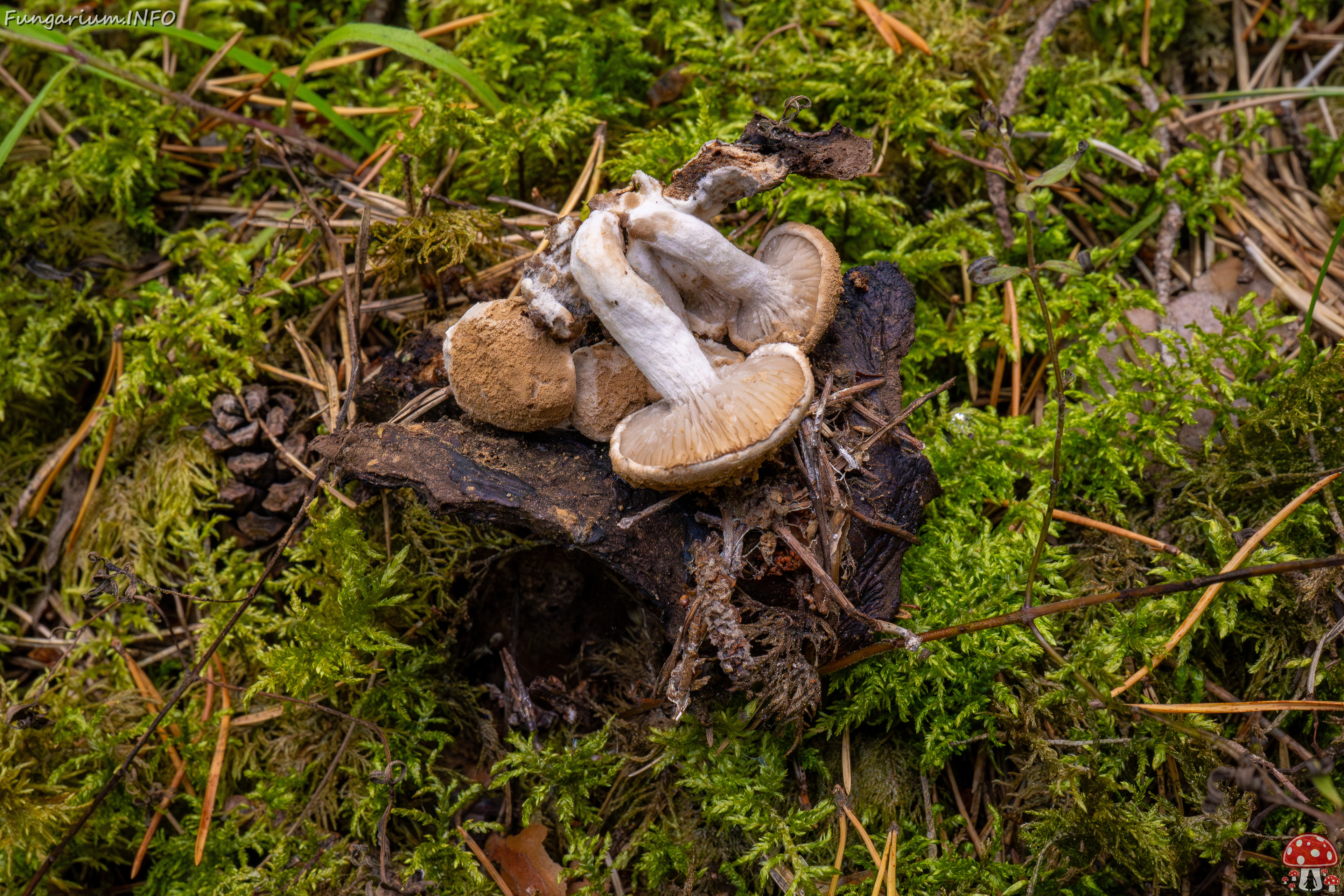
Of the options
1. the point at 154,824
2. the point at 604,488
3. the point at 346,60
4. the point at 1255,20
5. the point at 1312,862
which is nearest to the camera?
the point at 1312,862

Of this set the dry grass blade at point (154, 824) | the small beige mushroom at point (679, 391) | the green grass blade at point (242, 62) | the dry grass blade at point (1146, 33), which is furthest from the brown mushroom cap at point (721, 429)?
the dry grass blade at point (1146, 33)

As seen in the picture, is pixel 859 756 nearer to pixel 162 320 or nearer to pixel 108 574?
pixel 108 574

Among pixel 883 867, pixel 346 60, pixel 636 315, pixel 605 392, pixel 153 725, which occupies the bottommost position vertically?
pixel 883 867

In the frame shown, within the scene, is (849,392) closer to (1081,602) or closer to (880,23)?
(1081,602)

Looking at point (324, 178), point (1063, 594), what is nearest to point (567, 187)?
point (324, 178)

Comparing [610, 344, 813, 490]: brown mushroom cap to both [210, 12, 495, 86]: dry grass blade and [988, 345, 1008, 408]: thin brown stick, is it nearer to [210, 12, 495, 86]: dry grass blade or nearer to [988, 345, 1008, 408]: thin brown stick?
[988, 345, 1008, 408]: thin brown stick

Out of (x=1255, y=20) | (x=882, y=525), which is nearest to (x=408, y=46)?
(x=882, y=525)

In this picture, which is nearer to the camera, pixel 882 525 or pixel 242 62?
pixel 882 525
